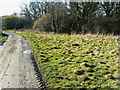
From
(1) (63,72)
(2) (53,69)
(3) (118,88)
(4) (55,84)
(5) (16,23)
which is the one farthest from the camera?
(5) (16,23)

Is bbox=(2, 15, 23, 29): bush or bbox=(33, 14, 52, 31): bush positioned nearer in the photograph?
bbox=(33, 14, 52, 31): bush

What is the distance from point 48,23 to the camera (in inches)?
841

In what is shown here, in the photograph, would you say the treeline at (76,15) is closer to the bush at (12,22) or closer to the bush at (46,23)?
the bush at (46,23)

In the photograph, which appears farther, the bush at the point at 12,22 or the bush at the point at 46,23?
the bush at the point at 12,22

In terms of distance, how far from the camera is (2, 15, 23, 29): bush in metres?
39.8

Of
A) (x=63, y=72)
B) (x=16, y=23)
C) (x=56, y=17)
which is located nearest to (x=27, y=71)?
(x=63, y=72)

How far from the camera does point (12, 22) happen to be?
134 feet

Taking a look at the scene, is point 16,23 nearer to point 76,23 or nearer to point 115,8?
point 76,23

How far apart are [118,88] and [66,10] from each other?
1762 centimetres

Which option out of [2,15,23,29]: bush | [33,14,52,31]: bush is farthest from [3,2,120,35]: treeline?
[2,15,23,29]: bush

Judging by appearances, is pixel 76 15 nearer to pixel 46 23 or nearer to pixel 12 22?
pixel 46 23

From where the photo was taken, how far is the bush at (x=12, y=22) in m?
39.8

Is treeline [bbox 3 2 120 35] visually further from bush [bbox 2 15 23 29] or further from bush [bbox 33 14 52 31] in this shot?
bush [bbox 2 15 23 29]

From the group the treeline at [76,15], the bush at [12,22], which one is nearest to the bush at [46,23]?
the treeline at [76,15]
